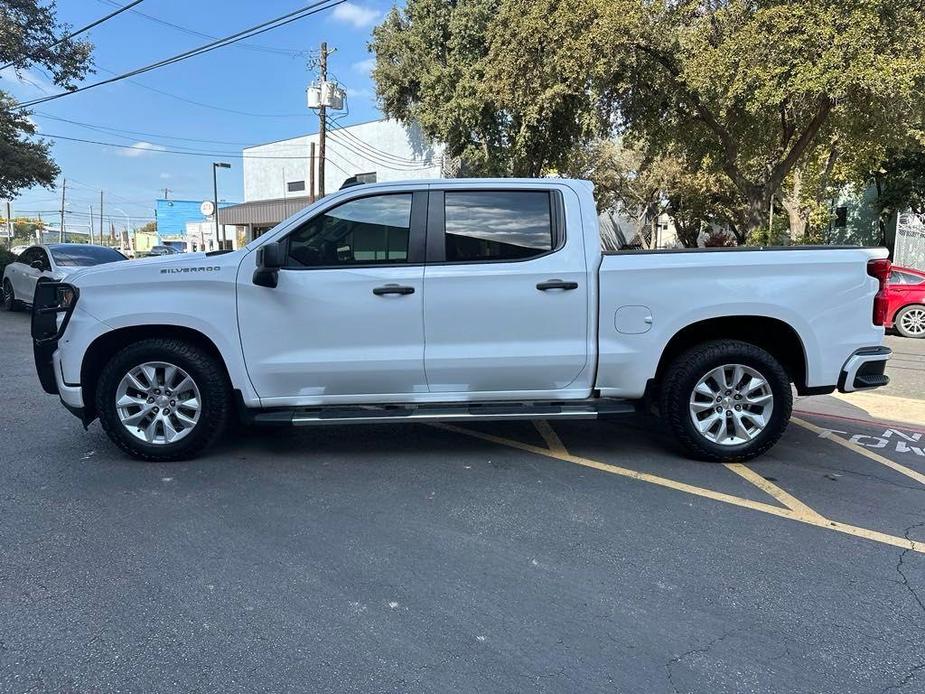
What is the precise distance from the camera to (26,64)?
20.2 meters

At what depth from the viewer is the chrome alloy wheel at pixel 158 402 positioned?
4.67 m

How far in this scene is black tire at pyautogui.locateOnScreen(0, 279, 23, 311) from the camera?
1469 cm

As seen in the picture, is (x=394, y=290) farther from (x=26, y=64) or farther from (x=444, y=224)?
(x=26, y=64)

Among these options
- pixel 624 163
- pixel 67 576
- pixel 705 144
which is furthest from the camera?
pixel 624 163

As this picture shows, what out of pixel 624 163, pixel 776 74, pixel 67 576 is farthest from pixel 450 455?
pixel 624 163

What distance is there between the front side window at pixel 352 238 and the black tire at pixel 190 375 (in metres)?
0.99

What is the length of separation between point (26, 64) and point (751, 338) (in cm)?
2365

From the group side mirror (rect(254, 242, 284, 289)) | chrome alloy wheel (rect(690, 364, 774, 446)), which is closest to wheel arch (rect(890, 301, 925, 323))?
chrome alloy wheel (rect(690, 364, 774, 446))

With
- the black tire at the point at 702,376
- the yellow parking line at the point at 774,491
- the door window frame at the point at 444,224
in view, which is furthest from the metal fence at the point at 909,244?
the door window frame at the point at 444,224

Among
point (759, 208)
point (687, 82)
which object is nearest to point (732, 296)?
point (687, 82)

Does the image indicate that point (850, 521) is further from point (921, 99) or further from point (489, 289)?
point (921, 99)

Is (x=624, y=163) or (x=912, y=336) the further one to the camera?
(x=624, y=163)

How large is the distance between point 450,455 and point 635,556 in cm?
194

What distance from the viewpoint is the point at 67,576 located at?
321 centimetres
